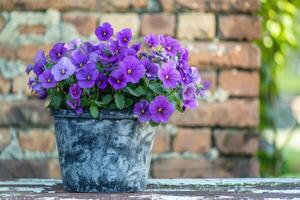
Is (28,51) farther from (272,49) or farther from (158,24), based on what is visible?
(272,49)

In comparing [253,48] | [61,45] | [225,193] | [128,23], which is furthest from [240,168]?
[61,45]

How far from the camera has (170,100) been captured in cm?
172

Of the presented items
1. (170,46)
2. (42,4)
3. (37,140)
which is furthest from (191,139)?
(170,46)

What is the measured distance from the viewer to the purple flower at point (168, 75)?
1.68m

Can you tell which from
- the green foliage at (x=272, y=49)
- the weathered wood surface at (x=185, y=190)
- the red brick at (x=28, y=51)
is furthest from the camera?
the green foliage at (x=272, y=49)

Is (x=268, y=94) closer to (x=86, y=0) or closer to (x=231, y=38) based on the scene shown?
(x=231, y=38)

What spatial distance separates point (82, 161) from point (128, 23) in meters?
0.79

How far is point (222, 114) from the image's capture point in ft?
8.02

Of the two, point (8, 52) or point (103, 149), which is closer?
point (103, 149)

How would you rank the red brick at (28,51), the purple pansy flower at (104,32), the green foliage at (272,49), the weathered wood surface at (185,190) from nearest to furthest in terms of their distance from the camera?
the weathered wood surface at (185,190) → the purple pansy flower at (104,32) → the red brick at (28,51) → the green foliage at (272,49)

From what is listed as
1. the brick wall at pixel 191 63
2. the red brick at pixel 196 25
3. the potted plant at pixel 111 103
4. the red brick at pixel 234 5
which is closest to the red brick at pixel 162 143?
the brick wall at pixel 191 63

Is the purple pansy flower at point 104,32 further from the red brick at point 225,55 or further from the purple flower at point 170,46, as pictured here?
the red brick at point 225,55

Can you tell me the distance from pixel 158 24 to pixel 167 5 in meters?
0.07

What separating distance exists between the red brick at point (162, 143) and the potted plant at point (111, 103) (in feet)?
2.18
